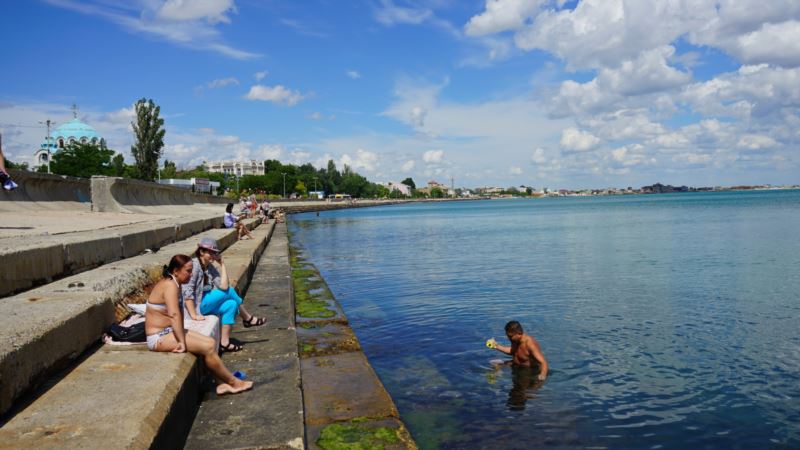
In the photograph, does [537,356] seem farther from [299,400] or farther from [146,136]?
[146,136]

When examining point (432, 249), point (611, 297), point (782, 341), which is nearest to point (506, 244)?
point (432, 249)

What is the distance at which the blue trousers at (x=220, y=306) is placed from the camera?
6.80 meters

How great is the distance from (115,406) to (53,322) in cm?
92

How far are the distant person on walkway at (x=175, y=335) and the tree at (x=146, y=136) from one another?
56.2 meters

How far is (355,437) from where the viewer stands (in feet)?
16.2

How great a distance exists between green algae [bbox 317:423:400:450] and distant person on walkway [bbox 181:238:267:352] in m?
1.97

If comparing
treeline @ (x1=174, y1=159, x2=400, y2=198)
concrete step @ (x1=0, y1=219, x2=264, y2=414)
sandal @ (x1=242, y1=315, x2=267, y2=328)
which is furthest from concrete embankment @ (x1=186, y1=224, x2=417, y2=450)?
treeline @ (x1=174, y1=159, x2=400, y2=198)

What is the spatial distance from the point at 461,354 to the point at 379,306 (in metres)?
4.56

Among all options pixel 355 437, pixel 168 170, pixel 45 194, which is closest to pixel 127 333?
pixel 355 437

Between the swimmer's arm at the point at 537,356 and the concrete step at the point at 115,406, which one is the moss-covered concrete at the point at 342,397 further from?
the swimmer's arm at the point at 537,356

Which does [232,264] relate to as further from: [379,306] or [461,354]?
[461,354]

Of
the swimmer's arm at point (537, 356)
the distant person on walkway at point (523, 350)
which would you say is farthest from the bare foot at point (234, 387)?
the swimmer's arm at point (537, 356)

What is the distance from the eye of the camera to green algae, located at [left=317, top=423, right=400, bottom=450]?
189 inches

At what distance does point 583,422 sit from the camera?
6.46 m
